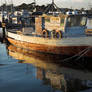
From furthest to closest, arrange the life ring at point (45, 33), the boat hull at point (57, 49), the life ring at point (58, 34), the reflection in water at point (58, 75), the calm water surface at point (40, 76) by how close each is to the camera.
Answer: the life ring at point (45, 33), the life ring at point (58, 34), the boat hull at point (57, 49), the reflection in water at point (58, 75), the calm water surface at point (40, 76)

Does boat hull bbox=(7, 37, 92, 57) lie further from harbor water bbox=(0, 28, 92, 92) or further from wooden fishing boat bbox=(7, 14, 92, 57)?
harbor water bbox=(0, 28, 92, 92)

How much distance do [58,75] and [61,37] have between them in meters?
6.72

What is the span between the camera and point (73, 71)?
16.3 metres

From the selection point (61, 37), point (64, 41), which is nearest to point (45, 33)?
point (61, 37)

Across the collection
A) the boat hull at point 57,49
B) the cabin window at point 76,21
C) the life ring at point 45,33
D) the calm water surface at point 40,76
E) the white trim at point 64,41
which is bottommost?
the calm water surface at point 40,76

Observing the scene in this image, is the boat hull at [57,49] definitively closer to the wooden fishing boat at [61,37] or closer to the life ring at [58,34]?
the wooden fishing boat at [61,37]

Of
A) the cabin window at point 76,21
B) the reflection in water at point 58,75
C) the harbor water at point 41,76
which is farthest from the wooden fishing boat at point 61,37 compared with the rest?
the harbor water at point 41,76

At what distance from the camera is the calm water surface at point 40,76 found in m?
12.7

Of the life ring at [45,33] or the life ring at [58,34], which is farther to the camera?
the life ring at [45,33]

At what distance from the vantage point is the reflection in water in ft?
42.5

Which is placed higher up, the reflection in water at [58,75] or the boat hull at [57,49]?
the boat hull at [57,49]

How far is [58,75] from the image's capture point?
600 inches

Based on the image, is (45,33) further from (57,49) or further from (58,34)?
(57,49)

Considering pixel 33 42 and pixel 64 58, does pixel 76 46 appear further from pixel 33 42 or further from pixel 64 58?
pixel 33 42
